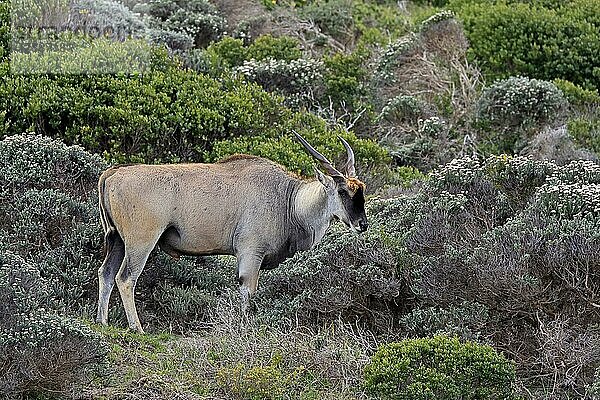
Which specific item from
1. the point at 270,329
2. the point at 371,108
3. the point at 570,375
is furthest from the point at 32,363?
the point at 371,108

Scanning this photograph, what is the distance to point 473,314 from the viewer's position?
828 cm

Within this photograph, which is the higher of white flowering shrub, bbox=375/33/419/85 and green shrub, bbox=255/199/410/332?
green shrub, bbox=255/199/410/332

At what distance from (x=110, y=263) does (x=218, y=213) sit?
3.32 ft

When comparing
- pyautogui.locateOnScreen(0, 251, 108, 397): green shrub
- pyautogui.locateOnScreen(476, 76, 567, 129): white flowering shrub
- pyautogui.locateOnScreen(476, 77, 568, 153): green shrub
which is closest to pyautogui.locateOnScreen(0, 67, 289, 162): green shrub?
pyautogui.locateOnScreen(476, 77, 568, 153): green shrub

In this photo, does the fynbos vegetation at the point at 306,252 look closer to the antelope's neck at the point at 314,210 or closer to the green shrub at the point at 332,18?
the antelope's neck at the point at 314,210

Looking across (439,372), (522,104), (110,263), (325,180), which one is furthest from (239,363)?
(522,104)

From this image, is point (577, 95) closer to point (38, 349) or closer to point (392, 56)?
point (392, 56)

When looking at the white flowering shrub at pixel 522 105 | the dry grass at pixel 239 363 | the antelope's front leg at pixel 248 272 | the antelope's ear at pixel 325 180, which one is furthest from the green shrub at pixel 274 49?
the dry grass at pixel 239 363

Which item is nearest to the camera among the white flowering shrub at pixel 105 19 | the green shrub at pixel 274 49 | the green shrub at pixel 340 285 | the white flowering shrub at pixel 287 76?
the green shrub at pixel 340 285

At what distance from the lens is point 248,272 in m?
9.26

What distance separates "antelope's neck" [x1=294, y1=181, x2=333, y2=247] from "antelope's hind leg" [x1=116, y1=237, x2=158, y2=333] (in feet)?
4.33

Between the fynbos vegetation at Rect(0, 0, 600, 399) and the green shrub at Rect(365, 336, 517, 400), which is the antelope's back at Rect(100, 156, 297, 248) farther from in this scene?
the green shrub at Rect(365, 336, 517, 400)

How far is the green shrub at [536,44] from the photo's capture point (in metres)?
19.0

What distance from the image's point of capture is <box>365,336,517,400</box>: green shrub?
706cm
